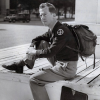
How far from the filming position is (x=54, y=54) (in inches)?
121

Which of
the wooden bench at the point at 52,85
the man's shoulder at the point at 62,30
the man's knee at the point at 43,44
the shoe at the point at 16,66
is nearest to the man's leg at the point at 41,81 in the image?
the wooden bench at the point at 52,85

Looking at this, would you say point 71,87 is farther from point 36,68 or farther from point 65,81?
point 36,68

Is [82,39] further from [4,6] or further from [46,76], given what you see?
[4,6]

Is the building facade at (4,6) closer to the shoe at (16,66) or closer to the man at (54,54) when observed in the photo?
the shoe at (16,66)

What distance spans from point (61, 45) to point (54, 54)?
148mm

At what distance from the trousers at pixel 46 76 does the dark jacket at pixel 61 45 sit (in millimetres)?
88

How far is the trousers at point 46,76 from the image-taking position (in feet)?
10.3

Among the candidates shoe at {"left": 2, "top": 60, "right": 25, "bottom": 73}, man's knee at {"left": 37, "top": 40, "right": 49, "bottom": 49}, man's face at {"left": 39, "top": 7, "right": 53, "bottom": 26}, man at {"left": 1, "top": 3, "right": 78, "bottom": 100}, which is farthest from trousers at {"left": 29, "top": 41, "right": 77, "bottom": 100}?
shoe at {"left": 2, "top": 60, "right": 25, "bottom": 73}

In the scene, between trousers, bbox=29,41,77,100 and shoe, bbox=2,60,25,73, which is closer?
trousers, bbox=29,41,77,100

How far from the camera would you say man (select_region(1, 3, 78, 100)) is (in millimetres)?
3020

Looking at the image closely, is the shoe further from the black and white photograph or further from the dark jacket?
the dark jacket

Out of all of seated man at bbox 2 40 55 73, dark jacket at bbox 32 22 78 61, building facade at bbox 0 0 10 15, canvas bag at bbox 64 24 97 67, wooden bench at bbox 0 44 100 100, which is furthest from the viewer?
building facade at bbox 0 0 10 15

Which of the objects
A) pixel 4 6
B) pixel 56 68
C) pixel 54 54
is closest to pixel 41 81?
pixel 56 68

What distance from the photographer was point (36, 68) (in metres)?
4.44
